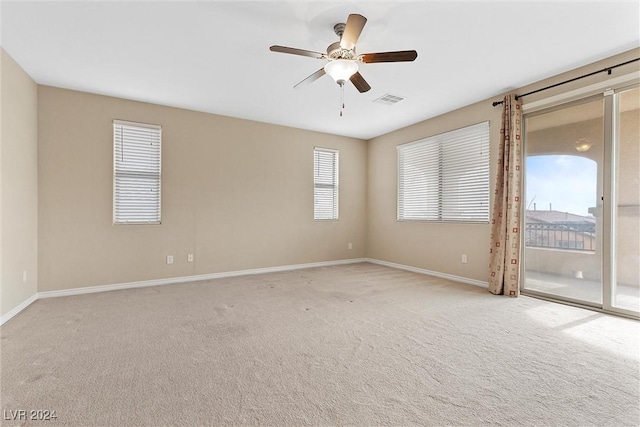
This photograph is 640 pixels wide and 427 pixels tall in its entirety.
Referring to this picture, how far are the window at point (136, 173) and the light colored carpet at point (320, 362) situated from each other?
4.18 ft

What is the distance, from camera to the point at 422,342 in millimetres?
2445

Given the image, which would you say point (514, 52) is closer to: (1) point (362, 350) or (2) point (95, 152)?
(1) point (362, 350)

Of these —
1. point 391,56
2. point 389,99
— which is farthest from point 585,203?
point 391,56

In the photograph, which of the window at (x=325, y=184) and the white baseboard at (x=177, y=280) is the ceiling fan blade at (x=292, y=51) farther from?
the white baseboard at (x=177, y=280)

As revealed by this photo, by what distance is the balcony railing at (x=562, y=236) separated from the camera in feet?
11.0

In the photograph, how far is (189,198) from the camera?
4672mm

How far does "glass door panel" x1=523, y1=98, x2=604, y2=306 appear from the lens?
331cm

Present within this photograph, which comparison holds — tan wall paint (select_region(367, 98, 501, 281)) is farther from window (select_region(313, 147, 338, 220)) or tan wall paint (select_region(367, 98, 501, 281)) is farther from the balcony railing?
window (select_region(313, 147, 338, 220))

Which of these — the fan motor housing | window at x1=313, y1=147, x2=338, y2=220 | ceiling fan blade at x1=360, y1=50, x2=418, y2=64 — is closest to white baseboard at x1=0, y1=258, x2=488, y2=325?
window at x1=313, y1=147, x2=338, y2=220

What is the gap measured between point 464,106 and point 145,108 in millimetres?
4822

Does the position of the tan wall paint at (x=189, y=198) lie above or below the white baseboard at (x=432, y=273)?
above

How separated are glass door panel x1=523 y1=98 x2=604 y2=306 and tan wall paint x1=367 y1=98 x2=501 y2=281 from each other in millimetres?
525

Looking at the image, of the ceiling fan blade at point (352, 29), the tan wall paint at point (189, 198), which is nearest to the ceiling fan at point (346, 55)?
the ceiling fan blade at point (352, 29)

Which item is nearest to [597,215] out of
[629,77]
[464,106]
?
[629,77]
